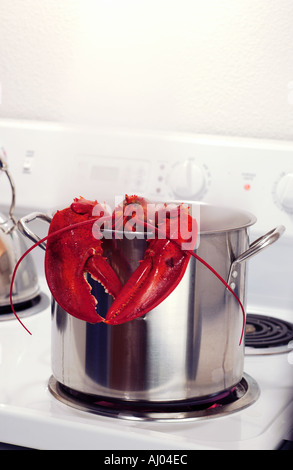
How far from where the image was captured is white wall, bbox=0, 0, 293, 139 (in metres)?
1.23

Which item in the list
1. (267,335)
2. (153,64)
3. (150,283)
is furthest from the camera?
(153,64)

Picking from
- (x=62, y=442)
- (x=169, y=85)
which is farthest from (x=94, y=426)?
(x=169, y=85)

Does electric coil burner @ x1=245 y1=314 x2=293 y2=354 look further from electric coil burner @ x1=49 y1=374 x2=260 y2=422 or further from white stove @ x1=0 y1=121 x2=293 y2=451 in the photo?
electric coil burner @ x1=49 y1=374 x2=260 y2=422

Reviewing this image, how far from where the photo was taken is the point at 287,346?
100 cm

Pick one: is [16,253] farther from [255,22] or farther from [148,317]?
[255,22]

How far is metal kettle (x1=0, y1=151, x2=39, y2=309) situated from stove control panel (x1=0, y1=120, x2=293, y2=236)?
119mm

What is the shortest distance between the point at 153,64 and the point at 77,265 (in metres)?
0.68

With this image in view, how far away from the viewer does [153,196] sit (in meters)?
1.17

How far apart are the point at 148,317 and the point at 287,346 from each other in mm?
349

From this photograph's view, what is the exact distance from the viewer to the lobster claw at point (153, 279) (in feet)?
2.31

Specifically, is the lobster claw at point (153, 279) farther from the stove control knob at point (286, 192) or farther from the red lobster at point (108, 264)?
the stove control knob at point (286, 192)

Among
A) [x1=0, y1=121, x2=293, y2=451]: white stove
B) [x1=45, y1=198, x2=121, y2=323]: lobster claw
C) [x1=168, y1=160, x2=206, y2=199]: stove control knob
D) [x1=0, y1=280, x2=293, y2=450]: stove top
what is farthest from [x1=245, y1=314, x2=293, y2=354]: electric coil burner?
[x1=45, y1=198, x2=121, y2=323]: lobster claw

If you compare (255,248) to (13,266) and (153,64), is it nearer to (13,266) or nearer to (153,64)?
(13,266)

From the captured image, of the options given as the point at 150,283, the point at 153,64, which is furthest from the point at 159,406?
the point at 153,64
